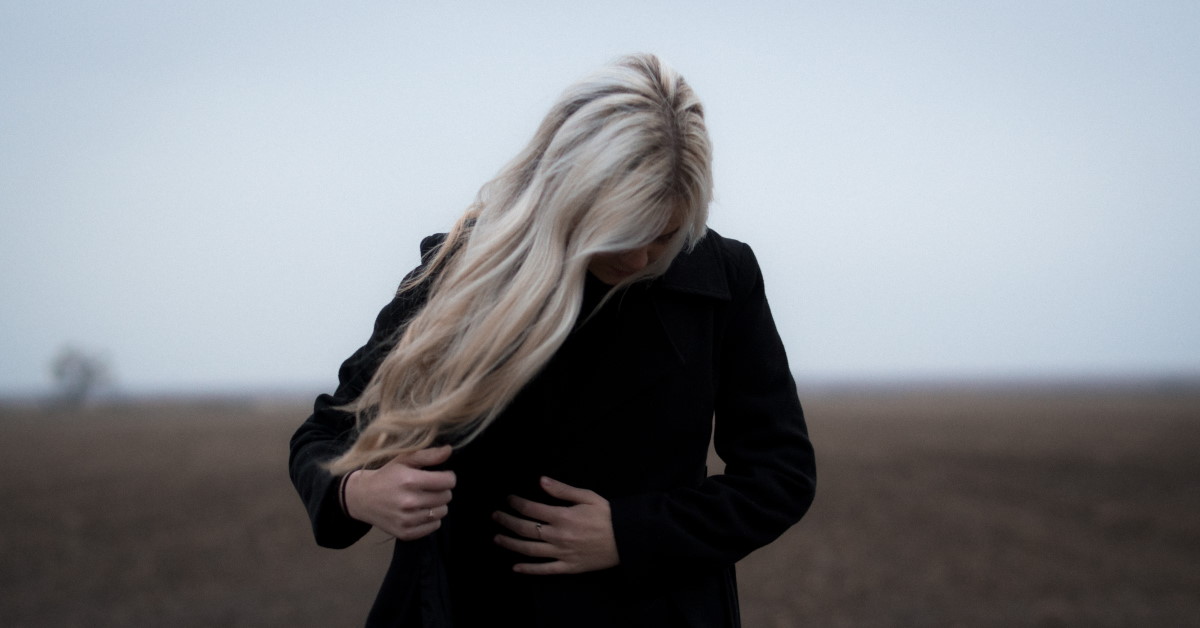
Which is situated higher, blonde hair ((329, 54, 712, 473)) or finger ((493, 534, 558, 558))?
blonde hair ((329, 54, 712, 473))

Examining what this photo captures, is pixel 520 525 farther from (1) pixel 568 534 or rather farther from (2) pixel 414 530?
(2) pixel 414 530

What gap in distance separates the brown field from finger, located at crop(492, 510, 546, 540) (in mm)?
7125

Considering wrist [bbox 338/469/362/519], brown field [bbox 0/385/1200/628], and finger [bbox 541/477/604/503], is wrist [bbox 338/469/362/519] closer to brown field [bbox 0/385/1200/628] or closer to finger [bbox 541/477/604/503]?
finger [bbox 541/477/604/503]

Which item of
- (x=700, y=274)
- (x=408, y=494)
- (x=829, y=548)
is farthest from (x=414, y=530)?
(x=829, y=548)

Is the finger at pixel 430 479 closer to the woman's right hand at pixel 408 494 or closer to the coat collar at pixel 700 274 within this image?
the woman's right hand at pixel 408 494

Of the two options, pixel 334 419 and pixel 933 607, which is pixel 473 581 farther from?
pixel 933 607

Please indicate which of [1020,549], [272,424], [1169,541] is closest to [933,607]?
[1020,549]

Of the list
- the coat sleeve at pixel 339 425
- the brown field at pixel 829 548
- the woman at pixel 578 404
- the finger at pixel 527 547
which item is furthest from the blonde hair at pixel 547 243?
the brown field at pixel 829 548

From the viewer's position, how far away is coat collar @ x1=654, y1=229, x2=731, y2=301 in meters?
1.90

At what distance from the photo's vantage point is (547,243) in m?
1.63

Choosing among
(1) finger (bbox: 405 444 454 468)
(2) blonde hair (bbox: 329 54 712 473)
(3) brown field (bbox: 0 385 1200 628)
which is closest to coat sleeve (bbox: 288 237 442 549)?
(2) blonde hair (bbox: 329 54 712 473)

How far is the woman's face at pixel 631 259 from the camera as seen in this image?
5.56 ft

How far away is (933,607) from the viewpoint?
29.8 feet

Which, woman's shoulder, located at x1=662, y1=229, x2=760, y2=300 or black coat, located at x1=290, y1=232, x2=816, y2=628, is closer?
black coat, located at x1=290, y1=232, x2=816, y2=628
